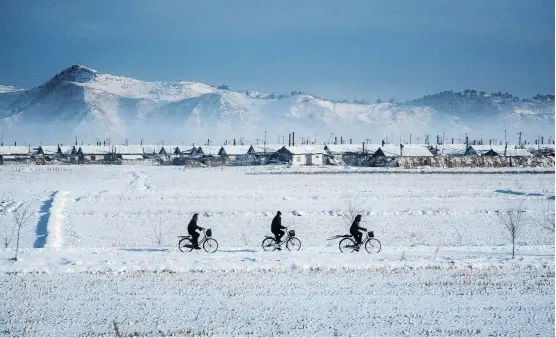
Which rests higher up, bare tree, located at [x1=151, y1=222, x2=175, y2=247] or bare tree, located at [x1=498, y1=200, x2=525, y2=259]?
bare tree, located at [x1=498, y1=200, x2=525, y2=259]

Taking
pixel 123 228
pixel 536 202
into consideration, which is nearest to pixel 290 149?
pixel 536 202

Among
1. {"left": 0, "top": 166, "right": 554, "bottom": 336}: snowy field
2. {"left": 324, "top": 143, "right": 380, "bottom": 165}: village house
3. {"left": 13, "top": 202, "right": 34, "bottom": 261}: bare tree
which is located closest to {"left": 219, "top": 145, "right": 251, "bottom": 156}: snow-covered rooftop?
{"left": 324, "top": 143, "right": 380, "bottom": 165}: village house

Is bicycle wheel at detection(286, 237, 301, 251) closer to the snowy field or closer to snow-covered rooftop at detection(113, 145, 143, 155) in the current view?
the snowy field

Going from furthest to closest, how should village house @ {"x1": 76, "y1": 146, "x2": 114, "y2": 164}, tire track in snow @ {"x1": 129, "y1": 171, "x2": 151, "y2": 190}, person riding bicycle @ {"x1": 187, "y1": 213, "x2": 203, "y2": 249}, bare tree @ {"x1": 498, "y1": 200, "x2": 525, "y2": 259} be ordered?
village house @ {"x1": 76, "y1": 146, "x2": 114, "y2": 164}, tire track in snow @ {"x1": 129, "y1": 171, "x2": 151, "y2": 190}, bare tree @ {"x1": 498, "y1": 200, "x2": 525, "y2": 259}, person riding bicycle @ {"x1": 187, "y1": 213, "x2": 203, "y2": 249}

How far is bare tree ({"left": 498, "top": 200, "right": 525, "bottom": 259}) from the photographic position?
20227 millimetres

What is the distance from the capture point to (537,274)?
15625 mm

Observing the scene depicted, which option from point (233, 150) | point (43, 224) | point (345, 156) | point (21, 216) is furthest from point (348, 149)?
point (43, 224)

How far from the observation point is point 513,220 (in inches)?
1045

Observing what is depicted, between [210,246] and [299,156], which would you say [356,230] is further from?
[299,156]

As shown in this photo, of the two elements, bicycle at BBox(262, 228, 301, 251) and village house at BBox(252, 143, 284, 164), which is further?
village house at BBox(252, 143, 284, 164)

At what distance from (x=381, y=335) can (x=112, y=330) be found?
4.82m

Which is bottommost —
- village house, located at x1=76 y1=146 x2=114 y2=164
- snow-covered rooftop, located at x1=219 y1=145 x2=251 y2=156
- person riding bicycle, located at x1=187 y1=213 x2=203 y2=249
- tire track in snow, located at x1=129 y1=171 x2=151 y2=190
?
tire track in snow, located at x1=129 y1=171 x2=151 y2=190

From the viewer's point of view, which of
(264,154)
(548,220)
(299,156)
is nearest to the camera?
(548,220)

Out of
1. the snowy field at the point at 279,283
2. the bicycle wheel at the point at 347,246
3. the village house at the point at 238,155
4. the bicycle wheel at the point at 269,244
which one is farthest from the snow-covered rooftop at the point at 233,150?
the bicycle wheel at the point at 347,246
